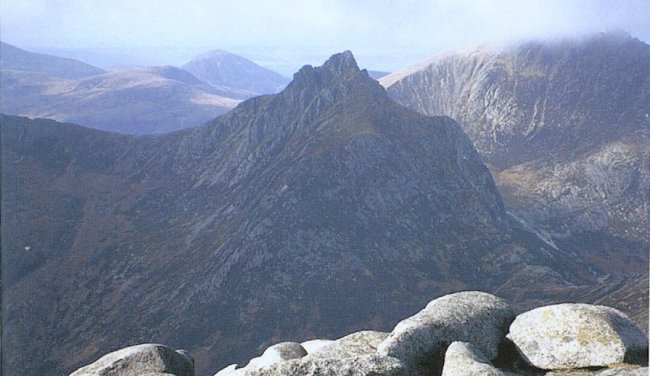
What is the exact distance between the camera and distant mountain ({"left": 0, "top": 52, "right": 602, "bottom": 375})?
86.6m

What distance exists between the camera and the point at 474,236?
365ft

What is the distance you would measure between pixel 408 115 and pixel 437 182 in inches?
943

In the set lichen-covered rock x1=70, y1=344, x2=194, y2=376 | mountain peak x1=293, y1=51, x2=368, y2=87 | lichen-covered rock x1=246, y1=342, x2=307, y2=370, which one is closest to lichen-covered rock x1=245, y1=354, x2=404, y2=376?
lichen-covered rock x1=70, y1=344, x2=194, y2=376

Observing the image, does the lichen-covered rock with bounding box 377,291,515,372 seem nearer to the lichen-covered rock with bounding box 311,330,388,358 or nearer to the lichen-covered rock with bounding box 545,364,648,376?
the lichen-covered rock with bounding box 311,330,388,358

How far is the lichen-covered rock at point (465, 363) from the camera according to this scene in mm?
13711

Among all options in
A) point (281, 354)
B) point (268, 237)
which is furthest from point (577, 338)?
point (268, 237)

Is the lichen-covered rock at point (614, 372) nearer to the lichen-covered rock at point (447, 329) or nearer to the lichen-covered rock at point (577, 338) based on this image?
the lichen-covered rock at point (577, 338)

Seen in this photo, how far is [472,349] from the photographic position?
1548 centimetres

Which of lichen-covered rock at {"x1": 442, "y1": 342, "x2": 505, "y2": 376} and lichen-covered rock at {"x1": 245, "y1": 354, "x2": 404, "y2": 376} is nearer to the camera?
lichen-covered rock at {"x1": 245, "y1": 354, "x2": 404, "y2": 376}

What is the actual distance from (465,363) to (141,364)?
44.3 feet

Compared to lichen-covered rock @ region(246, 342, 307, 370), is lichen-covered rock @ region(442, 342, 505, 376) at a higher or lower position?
higher

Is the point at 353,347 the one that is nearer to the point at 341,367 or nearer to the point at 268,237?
the point at 341,367

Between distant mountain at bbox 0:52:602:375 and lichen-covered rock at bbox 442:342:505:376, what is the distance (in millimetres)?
69744

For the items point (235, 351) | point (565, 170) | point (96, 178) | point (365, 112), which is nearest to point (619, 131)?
point (565, 170)
